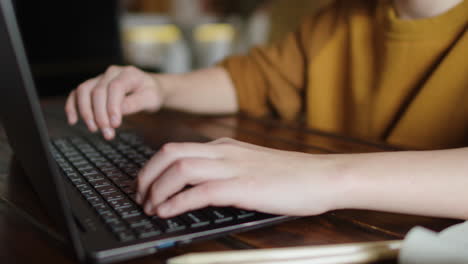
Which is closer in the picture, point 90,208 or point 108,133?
point 90,208

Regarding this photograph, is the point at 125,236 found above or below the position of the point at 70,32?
below

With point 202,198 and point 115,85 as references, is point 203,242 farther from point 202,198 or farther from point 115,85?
point 115,85

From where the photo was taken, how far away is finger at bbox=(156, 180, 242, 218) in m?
0.29

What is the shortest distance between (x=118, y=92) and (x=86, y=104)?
0.04 m

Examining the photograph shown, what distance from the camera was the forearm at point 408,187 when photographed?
318 mm

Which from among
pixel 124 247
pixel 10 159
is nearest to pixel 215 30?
pixel 10 159

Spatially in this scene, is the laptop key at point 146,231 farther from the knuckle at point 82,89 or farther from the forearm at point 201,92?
the forearm at point 201,92

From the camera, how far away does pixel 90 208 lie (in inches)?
12.0

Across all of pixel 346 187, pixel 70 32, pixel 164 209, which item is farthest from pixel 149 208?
pixel 70 32

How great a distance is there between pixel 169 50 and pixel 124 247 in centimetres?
275

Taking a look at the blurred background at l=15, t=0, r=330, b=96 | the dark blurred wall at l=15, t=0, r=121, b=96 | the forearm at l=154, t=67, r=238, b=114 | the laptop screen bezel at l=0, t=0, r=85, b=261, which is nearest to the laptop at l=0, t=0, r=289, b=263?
the laptop screen bezel at l=0, t=0, r=85, b=261

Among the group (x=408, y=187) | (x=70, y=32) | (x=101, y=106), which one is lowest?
(x=408, y=187)

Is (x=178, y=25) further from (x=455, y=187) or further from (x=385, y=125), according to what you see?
(x=455, y=187)

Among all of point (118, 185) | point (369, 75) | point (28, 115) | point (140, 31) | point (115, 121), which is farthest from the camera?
point (140, 31)
